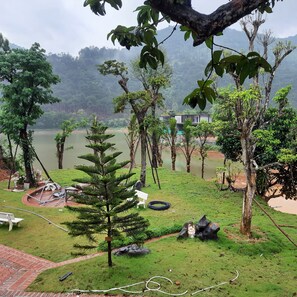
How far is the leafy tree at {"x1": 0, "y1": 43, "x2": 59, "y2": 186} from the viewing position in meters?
12.4

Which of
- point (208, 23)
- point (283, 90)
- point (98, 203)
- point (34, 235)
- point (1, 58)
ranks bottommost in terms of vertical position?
point (34, 235)

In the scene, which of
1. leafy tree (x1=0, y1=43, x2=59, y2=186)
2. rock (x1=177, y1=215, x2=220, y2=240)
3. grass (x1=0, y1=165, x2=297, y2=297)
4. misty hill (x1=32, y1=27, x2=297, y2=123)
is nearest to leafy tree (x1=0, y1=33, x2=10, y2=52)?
leafy tree (x1=0, y1=43, x2=59, y2=186)

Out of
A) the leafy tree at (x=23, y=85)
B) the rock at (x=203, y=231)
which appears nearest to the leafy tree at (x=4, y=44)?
the leafy tree at (x=23, y=85)

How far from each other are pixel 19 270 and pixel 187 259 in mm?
3535


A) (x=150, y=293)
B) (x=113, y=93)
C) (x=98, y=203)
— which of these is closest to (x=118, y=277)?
(x=150, y=293)

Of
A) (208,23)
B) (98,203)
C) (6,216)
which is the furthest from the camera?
(6,216)

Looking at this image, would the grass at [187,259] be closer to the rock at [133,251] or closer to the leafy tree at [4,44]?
the rock at [133,251]

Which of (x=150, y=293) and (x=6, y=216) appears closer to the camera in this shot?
(x=150, y=293)

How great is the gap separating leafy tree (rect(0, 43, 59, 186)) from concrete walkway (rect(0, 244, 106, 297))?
6806 millimetres

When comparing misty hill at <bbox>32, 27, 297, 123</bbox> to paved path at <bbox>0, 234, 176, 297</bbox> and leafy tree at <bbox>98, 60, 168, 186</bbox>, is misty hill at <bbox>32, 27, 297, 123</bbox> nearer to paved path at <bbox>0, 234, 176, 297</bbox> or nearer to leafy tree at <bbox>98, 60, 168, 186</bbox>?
leafy tree at <bbox>98, 60, 168, 186</bbox>

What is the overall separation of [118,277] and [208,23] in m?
5.19

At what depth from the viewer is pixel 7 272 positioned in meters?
6.07

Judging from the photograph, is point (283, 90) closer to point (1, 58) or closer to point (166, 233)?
point (166, 233)

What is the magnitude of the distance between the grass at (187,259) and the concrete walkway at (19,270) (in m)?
0.19
